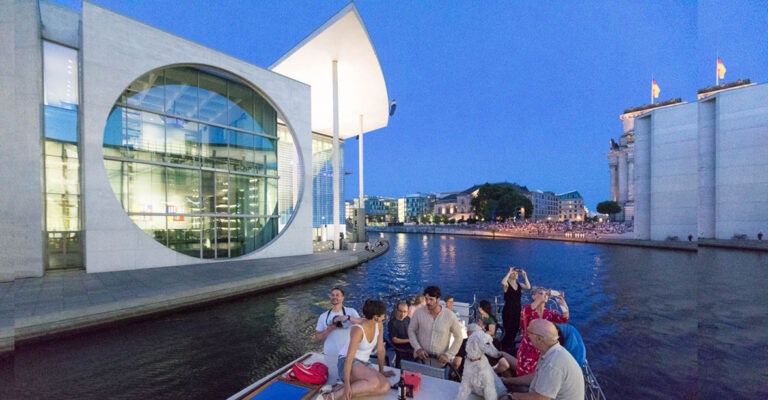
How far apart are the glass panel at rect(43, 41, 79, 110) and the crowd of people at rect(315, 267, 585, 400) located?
51.2 feet

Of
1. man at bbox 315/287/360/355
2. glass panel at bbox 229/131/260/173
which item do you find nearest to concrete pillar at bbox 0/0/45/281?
glass panel at bbox 229/131/260/173

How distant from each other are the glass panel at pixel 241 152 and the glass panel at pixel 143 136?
2982mm

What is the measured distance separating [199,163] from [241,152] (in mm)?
2130

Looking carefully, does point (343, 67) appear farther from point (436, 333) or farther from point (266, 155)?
point (436, 333)

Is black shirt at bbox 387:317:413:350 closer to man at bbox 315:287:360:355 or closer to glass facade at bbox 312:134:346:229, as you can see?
man at bbox 315:287:360:355

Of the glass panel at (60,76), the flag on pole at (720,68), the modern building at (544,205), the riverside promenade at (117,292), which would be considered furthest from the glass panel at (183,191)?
the modern building at (544,205)

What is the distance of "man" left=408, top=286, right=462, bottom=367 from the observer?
420 cm

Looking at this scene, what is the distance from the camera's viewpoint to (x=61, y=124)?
12336mm

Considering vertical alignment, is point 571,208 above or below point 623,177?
below

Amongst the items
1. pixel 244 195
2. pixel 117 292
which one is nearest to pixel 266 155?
pixel 244 195

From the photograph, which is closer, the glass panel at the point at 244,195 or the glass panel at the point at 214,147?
the glass panel at the point at 214,147

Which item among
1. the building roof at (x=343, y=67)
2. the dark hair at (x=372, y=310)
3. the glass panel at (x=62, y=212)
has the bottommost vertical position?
the dark hair at (x=372, y=310)

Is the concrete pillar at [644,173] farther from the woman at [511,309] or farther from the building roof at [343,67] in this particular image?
the woman at [511,309]

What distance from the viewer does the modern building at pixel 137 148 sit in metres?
10.8
